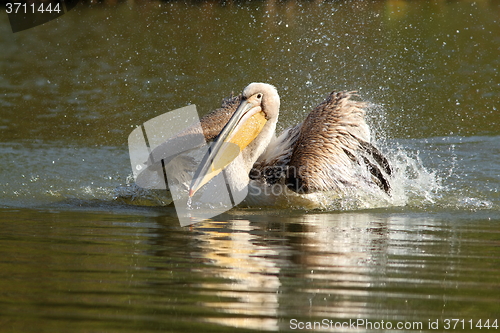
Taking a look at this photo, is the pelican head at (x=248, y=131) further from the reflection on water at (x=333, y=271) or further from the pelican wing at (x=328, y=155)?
the reflection on water at (x=333, y=271)

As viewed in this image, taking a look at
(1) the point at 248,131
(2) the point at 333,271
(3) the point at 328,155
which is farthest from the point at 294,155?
(2) the point at 333,271

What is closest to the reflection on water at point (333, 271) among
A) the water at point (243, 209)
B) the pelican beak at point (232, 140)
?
the water at point (243, 209)

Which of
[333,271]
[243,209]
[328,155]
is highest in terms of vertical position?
[328,155]

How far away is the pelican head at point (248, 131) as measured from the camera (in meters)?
5.56

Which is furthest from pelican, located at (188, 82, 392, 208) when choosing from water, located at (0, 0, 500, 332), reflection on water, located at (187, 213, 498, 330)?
reflection on water, located at (187, 213, 498, 330)

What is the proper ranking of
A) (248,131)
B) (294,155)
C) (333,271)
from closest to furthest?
(333,271), (294,155), (248,131)

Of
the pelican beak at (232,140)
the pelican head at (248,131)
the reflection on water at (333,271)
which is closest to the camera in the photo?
the reflection on water at (333,271)

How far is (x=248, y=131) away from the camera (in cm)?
590

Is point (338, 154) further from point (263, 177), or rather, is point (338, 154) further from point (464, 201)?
point (464, 201)

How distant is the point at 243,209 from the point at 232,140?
1.90ft

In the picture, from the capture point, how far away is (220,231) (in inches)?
180

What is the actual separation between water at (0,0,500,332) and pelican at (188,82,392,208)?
0.61ft

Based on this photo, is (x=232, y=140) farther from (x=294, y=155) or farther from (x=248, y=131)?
(x=294, y=155)

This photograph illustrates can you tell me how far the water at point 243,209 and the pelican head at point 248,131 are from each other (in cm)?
46
